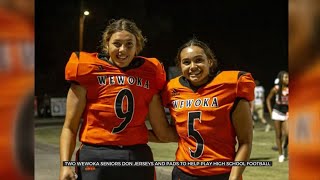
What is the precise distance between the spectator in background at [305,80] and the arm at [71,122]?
803mm

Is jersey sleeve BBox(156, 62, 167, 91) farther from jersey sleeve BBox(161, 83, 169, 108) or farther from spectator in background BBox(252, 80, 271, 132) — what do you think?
spectator in background BBox(252, 80, 271, 132)

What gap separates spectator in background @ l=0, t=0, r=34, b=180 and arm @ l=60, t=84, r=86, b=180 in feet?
0.73

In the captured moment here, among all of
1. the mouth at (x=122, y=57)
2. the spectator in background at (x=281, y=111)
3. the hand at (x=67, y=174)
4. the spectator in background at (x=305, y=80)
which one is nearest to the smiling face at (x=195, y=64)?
the mouth at (x=122, y=57)

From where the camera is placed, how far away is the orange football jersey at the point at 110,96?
1895mm

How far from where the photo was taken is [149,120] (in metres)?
2.04

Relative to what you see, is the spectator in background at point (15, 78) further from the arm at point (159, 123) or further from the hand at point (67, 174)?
the arm at point (159, 123)

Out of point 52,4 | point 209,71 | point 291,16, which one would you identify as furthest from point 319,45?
point 52,4

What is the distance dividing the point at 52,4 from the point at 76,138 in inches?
45.4

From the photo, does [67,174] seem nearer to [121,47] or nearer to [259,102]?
[121,47]

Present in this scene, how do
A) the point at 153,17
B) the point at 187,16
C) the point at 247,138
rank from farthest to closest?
the point at 153,17 → the point at 187,16 → the point at 247,138

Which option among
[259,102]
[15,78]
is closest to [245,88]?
[15,78]

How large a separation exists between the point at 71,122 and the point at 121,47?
336 mm

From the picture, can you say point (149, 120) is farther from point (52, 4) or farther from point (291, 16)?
point (52, 4)

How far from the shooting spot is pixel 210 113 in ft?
6.19
